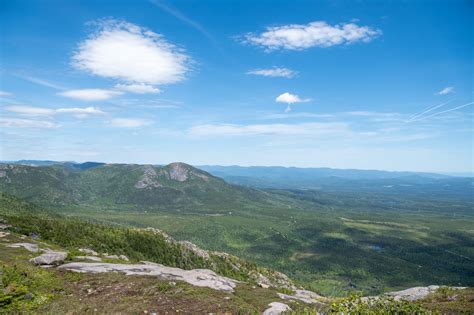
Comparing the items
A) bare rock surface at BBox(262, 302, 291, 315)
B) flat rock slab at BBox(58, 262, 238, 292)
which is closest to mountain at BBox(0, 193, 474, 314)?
flat rock slab at BBox(58, 262, 238, 292)

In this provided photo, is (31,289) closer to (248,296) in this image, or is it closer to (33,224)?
(248,296)

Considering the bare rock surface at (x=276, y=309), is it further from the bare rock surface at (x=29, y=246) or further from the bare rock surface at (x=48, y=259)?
the bare rock surface at (x=29, y=246)

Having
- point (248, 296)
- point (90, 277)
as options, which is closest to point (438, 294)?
point (248, 296)

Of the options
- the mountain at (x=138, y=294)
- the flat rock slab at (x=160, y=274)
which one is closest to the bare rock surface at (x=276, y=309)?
the mountain at (x=138, y=294)

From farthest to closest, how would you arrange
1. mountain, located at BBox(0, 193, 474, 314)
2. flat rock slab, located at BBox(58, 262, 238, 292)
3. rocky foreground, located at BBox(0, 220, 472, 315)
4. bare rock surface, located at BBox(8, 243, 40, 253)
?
bare rock surface, located at BBox(8, 243, 40, 253) → flat rock slab, located at BBox(58, 262, 238, 292) → rocky foreground, located at BBox(0, 220, 472, 315) → mountain, located at BBox(0, 193, 474, 314)

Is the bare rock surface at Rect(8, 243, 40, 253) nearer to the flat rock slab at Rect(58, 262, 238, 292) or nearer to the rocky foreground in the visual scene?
the rocky foreground

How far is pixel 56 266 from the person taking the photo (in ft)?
140

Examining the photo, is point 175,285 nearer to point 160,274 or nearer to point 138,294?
point 138,294

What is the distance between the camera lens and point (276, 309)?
3125 centimetres

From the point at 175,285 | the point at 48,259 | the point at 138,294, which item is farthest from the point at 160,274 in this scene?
the point at 48,259

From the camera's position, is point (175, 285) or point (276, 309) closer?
point (276, 309)

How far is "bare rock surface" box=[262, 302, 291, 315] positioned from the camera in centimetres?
3008

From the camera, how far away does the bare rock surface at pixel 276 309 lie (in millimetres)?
30078

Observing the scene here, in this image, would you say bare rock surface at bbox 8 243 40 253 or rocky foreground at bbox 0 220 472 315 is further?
bare rock surface at bbox 8 243 40 253
